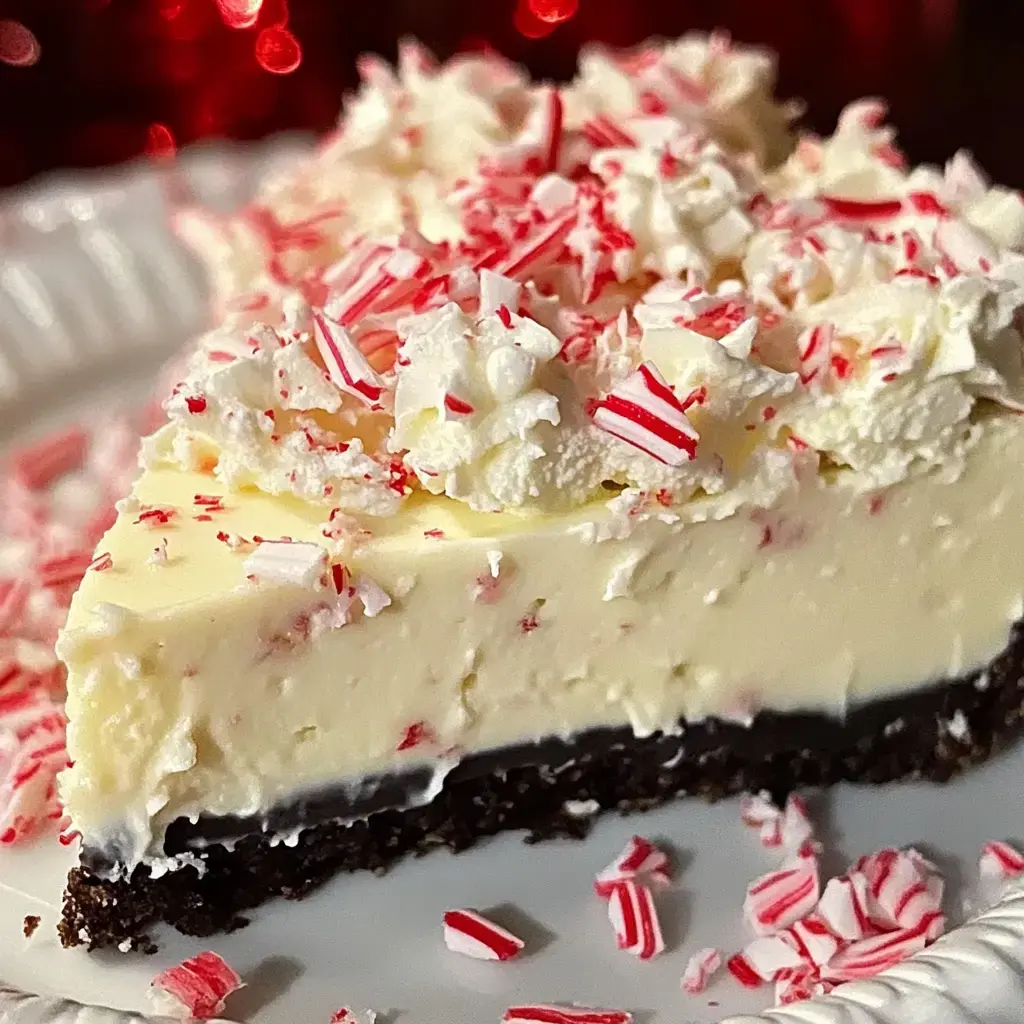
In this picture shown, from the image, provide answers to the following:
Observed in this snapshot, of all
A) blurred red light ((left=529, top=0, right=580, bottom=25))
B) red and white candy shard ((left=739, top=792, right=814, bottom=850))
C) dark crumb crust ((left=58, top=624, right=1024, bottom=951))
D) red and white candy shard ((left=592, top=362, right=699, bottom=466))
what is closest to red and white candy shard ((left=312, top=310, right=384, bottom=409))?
red and white candy shard ((left=592, top=362, right=699, bottom=466))

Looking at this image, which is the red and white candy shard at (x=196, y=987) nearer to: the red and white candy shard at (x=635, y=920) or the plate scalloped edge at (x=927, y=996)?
the plate scalloped edge at (x=927, y=996)

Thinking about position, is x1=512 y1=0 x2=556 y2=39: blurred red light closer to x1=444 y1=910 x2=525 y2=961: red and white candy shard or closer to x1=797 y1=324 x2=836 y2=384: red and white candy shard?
x1=797 y1=324 x2=836 y2=384: red and white candy shard

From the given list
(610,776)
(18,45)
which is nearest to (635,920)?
(610,776)

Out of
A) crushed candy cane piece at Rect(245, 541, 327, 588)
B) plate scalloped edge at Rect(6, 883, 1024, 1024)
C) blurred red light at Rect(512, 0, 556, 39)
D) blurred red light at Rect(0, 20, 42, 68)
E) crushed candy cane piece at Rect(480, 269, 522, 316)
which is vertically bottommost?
plate scalloped edge at Rect(6, 883, 1024, 1024)

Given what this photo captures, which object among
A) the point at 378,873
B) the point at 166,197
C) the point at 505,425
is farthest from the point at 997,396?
the point at 166,197

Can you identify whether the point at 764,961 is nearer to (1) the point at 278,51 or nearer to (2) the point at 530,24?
(1) the point at 278,51

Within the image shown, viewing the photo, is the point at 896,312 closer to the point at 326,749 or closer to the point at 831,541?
the point at 831,541
